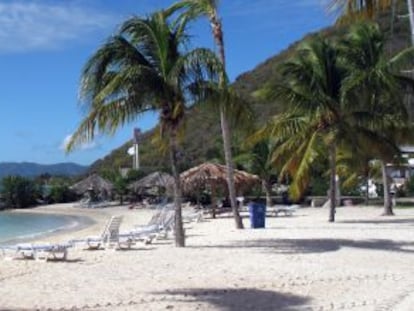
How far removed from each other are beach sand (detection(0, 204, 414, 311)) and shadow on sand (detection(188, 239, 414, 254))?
20 mm

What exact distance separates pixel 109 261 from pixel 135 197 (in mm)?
41026

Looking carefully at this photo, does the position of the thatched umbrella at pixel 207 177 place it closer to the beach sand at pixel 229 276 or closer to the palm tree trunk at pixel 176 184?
the beach sand at pixel 229 276

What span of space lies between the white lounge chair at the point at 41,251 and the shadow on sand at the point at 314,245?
2950 mm

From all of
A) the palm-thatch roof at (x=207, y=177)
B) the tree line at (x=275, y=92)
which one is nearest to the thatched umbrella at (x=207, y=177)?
the palm-thatch roof at (x=207, y=177)

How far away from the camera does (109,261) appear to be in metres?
12.9

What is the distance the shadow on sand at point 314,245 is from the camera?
1387 cm

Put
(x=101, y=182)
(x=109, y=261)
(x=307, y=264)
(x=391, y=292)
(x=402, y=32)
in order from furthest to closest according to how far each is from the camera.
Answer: (x=402, y=32)
(x=101, y=182)
(x=109, y=261)
(x=307, y=264)
(x=391, y=292)

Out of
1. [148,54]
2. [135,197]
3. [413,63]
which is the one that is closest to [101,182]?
[135,197]

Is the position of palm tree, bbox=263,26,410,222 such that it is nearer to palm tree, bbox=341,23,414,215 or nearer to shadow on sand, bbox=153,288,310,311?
palm tree, bbox=341,23,414,215

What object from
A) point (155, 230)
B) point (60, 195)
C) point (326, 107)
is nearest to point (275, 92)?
point (326, 107)

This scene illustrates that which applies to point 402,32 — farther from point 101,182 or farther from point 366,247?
point 366,247

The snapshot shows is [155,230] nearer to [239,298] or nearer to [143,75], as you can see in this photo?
[143,75]

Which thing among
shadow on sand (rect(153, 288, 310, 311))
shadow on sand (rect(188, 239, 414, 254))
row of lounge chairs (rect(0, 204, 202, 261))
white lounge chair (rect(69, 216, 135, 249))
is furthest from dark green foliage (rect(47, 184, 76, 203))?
shadow on sand (rect(153, 288, 310, 311))

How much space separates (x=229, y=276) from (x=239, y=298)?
1822 millimetres
